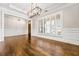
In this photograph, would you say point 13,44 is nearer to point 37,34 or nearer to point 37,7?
point 37,34

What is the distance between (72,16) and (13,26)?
1386 mm

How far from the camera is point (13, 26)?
6.85 ft

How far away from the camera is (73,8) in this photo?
1.94 meters

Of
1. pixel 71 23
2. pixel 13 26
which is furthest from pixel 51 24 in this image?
pixel 13 26

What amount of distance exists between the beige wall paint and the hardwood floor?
0.48 meters

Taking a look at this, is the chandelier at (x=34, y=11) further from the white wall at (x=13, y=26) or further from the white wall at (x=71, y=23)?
the white wall at (x=71, y=23)

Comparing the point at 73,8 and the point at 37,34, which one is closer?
the point at 73,8

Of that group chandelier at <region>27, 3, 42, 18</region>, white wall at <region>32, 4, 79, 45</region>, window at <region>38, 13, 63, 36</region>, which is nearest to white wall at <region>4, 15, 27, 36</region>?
chandelier at <region>27, 3, 42, 18</region>

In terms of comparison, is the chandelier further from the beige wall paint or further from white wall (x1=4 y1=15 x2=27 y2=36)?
the beige wall paint

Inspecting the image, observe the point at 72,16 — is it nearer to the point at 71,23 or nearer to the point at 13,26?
the point at 71,23

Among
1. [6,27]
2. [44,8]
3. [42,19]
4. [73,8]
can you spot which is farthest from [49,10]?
[6,27]

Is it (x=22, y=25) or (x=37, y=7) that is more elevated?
(x=37, y=7)

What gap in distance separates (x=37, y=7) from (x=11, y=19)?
2.24 feet

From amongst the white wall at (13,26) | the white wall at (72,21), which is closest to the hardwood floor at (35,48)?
the white wall at (13,26)
